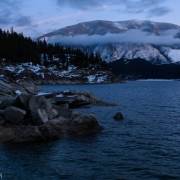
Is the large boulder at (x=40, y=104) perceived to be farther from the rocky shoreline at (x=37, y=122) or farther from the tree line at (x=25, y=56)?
the tree line at (x=25, y=56)

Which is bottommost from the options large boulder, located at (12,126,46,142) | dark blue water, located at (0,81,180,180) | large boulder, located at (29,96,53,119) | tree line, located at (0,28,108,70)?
dark blue water, located at (0,81,180,180)

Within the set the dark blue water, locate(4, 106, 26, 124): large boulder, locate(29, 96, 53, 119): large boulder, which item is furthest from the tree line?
the dark blue water

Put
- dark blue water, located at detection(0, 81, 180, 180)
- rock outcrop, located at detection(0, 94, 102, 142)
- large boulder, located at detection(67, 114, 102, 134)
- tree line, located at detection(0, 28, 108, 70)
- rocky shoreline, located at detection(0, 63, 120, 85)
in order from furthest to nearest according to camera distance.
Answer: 1. tree line, located at detection(0, 28, 108, 70)
2. rocky shoreline, located at detection(0, 63, 120, 85)
3. large boulder, located at detection(67, 114, 102, 134)
4. rock outcrop, located at detection(0, 94, 102, 142)
5. dark blue water, located at detection(0, 81, 180, 180)

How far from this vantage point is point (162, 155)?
1927 cm

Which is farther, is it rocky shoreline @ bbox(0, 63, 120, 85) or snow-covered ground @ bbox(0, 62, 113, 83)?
snow-covered ground @ bbox(0, 62, 113, 83)

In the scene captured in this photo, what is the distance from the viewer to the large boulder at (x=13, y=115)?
82.0 ft

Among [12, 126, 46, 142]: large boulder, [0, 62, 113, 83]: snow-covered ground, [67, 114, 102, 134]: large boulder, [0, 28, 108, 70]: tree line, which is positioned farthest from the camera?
[0, 28, 108, 70]: tree line

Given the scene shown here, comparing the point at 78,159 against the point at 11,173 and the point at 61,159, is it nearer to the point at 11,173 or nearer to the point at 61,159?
the point at 61,159

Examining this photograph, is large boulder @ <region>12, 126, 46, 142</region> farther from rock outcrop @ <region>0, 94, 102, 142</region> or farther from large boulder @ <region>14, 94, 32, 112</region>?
large boulder @ <region>14, 94, 32, 112</region>

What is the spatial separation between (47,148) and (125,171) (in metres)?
6.87

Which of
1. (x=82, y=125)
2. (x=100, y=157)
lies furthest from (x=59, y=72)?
(x=100, y=157)

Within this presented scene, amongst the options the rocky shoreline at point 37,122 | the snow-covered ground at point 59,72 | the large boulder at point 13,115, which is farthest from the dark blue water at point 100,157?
the snow-covered ground at point 59,72

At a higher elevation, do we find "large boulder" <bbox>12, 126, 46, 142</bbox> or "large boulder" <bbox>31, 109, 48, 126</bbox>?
"large boulder" <bbox>31, 109, 48, 126</bbox>

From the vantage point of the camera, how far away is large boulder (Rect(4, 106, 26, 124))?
25.0 m
